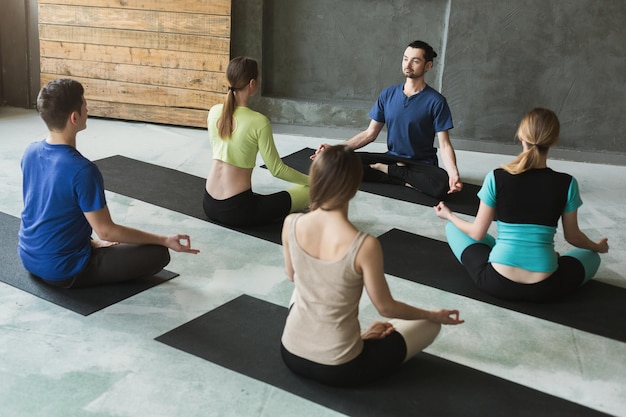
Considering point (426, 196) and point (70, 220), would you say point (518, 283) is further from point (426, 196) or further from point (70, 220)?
point (70, 220)

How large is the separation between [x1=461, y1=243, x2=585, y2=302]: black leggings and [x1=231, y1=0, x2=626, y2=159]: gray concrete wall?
306 cm

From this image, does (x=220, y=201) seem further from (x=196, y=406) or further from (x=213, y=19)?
(x=213, y=19)

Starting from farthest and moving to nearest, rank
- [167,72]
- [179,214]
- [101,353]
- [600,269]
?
[167,72]
[179,214]
[600,269]
[101,353]

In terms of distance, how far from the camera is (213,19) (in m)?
6.51

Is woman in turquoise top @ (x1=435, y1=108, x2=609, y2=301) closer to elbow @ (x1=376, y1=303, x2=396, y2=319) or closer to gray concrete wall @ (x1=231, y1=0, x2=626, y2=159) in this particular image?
elbow @ (x1=376, y1=303, x2=396, y2=319)

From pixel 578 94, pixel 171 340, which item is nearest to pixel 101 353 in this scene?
pixel 171 340

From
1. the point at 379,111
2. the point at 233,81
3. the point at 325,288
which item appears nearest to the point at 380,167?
the point at 379,111

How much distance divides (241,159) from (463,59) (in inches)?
117

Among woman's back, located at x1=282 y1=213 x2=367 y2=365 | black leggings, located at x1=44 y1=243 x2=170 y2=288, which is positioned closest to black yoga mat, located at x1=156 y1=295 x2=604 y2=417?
woman's back, located at x1=282 y1=213 x2=367 y2=365

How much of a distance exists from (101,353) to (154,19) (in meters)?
4.39

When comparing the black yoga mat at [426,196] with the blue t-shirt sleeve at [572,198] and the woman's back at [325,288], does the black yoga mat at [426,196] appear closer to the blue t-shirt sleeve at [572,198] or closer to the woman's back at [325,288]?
the blue t-shirt sleeve at [572,198]

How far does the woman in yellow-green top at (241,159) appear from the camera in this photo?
399cm

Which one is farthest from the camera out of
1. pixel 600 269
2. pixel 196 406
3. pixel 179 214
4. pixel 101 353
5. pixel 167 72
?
pixel 167 72

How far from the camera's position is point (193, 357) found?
9.41ft
